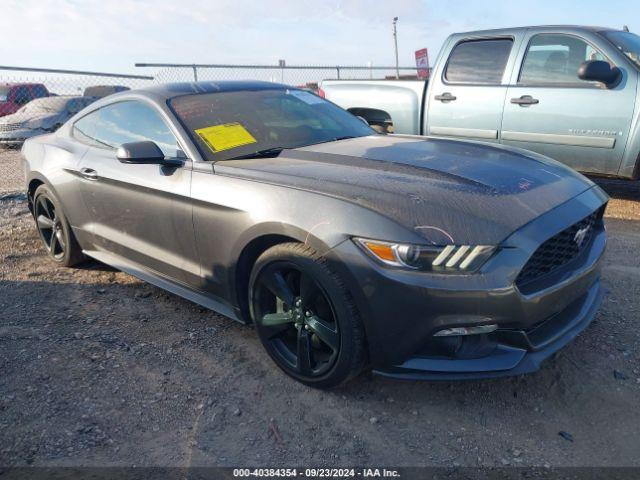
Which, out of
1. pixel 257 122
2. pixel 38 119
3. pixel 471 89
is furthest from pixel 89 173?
pixel 38 119

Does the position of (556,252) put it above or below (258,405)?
above

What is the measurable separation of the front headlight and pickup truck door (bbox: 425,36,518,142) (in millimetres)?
4188

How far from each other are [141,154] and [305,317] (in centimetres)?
138

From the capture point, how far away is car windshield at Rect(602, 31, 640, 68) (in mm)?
5431

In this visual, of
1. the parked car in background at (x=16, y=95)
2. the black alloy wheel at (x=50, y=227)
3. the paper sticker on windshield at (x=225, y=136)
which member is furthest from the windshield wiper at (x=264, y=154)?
the parked car in background at (x=16, y=95)

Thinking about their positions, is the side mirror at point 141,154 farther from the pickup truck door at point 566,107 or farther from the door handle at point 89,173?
the pickup truck door at point 566,107

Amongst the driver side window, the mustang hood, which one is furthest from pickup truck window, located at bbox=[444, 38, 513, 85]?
the driver side window

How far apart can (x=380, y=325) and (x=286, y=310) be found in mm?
604

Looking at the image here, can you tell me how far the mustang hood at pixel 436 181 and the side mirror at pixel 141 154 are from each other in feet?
1.29

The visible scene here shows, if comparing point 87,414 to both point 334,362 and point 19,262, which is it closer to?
point 334,362

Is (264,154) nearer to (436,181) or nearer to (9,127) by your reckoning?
(436,181)

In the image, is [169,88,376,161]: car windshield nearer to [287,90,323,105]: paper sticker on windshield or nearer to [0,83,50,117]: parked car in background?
[287,90,323,105]: paper sticker on windshield

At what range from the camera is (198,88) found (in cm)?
379

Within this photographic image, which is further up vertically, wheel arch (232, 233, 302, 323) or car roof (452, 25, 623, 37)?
car roof (452, 25, 623, 37)
